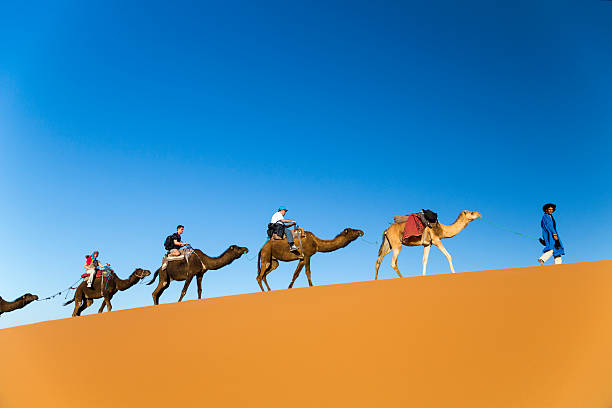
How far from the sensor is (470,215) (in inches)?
593

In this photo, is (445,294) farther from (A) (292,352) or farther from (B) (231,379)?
(B) (231,379)

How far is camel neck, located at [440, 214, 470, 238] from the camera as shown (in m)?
14.6

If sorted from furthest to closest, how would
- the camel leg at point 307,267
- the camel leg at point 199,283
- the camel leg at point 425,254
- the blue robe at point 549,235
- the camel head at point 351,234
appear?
1. the camel leg at point 199,283
2. the camel head at point 351,234
3. the camel leg at point 425,254
4. the camel leg at point 307,267
5. the blue robe at point 549,235

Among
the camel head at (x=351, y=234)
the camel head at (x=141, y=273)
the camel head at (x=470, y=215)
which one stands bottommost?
the camel head at (x=141, y=273)

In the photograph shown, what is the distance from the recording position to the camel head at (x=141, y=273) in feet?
51.3

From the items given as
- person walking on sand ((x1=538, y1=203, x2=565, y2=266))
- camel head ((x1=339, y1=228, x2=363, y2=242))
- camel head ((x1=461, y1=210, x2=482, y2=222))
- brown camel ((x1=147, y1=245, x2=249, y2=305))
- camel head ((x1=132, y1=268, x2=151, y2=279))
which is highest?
camel head ((x1=461, y1=210, x2=482, y2=222))

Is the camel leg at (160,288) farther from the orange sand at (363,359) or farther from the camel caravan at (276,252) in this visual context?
the orange sand at (363,359)

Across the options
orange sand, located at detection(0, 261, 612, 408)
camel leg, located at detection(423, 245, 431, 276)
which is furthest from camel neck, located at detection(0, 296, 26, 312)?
camel leg, located at detection(423, 245, 431, 276)

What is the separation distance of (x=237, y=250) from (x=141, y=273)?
3.80 metres

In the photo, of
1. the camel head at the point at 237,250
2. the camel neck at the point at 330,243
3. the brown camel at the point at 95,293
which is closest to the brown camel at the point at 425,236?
the camel neck at the point at 330,243

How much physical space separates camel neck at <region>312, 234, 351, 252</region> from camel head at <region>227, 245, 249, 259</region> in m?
3.30

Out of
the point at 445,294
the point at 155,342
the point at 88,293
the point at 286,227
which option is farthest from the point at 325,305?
the point at 88,293

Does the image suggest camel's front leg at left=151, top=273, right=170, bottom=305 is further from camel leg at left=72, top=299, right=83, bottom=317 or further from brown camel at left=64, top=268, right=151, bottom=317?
camel leg at left=72, top=299, right=83, bottom=317

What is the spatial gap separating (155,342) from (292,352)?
8.23 feet
